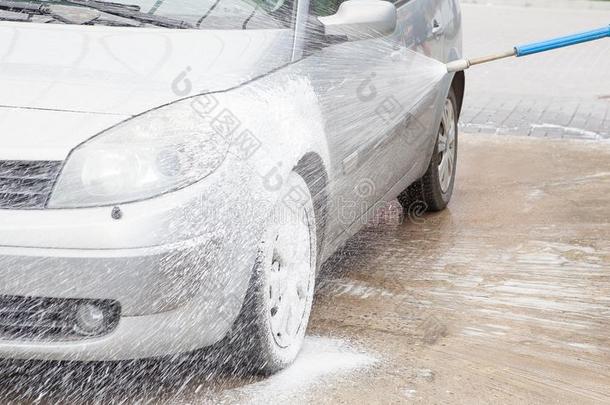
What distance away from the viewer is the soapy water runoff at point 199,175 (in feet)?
11.5

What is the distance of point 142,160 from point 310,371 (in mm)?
1037

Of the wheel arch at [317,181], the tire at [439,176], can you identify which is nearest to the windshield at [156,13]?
the wheel arch at [317,181]

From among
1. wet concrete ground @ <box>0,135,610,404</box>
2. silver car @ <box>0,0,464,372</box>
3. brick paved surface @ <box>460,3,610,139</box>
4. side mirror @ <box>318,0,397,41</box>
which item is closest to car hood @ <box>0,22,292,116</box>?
silver car @ <box>0,0,464,372</box>

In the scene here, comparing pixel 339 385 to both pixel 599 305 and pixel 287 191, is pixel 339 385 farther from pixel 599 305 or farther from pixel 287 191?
pixel 599 305

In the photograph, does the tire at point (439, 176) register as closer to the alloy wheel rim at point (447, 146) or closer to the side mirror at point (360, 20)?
the alloy wheel rim at point (447, 146)

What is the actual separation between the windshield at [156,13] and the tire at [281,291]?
67cm

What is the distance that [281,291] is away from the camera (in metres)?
4.11

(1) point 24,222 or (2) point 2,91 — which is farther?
(2) point 2,91

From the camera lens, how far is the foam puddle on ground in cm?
398

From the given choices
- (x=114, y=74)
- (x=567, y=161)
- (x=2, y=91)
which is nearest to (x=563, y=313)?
(x=114, y=74)

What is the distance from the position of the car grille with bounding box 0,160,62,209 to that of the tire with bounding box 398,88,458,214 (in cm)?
309

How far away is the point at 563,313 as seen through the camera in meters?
4.86

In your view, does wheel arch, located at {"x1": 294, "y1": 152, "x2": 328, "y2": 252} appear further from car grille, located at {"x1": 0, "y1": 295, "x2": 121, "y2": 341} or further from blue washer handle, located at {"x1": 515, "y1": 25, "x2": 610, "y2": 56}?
blue washer handle, located at {"x1": 515, "y1": 25, "x2": 610, "y2": 56}

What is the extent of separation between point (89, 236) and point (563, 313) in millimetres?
2215
